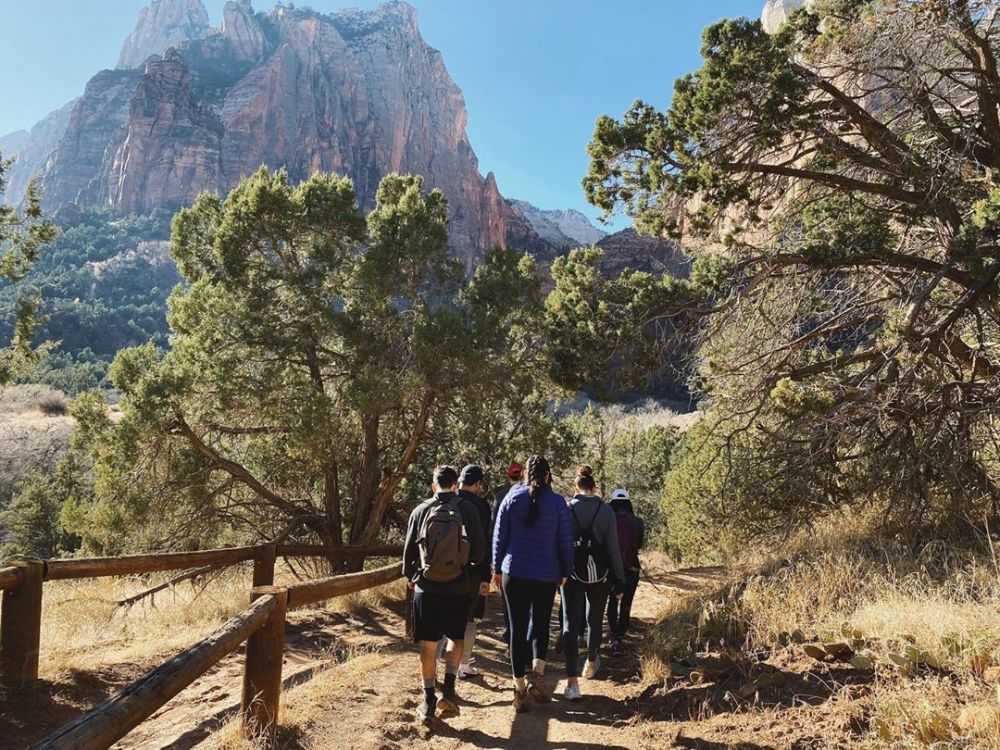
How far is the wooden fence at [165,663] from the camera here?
7.67 ft

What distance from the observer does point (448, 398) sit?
12000 mm

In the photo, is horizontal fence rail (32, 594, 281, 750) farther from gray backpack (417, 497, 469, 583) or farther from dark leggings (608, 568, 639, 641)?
dark leggings (608, 568, 639, 641)

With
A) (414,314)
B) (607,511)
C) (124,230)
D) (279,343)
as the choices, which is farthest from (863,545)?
(124,230)

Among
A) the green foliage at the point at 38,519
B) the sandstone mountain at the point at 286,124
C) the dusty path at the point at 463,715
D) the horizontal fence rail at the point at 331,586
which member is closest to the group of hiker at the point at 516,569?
the dusty path at the point at 463,715

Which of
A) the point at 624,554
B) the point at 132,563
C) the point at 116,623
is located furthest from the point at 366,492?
the point at 132,563

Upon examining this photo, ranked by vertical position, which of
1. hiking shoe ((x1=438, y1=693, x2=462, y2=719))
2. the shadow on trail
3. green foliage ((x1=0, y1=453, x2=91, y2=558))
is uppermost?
the shadow on trail

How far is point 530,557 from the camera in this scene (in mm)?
4906

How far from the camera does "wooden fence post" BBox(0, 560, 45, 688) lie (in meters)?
4.61

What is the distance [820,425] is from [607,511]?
331 cm

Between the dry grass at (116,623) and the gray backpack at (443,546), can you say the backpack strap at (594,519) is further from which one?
the dry grass at (116,623)

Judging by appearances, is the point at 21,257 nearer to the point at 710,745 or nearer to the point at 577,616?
the point at 577,616

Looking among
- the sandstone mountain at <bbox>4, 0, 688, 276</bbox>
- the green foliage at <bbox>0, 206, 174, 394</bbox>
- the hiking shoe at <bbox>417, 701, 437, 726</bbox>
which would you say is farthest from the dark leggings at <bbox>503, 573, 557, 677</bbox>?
the sandstone mountain at <bbox>4, 0, 688, 276</bbox>

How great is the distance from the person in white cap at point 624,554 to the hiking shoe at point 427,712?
2616mm

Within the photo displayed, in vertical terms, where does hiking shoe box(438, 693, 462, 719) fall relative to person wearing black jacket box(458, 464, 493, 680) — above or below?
below
